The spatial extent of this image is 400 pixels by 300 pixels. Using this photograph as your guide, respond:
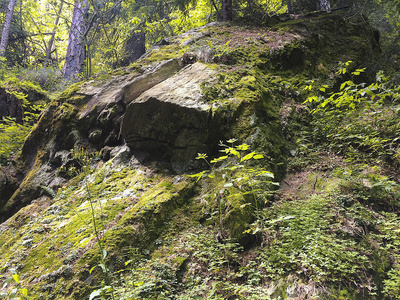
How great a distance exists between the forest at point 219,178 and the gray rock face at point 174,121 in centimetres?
3

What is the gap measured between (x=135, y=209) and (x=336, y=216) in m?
2.54

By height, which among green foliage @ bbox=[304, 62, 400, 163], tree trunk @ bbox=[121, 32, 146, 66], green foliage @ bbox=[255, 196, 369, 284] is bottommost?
green foliage @ bbox=[255, 196, 369, 284]

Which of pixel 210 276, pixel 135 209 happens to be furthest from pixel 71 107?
pixel 210 276

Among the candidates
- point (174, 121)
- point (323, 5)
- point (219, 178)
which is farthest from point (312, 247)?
point (323, 5)

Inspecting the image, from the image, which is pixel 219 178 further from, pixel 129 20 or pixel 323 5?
pixel 323 5

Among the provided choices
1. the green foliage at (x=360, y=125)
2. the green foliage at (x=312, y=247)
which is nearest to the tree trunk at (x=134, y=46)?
the green foliage at (x=360, y=125)

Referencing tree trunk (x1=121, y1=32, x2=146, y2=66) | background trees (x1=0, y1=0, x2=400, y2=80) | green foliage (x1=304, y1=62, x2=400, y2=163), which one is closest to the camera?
green foliage (x1=304, y1=62, x2=400, y2=163)

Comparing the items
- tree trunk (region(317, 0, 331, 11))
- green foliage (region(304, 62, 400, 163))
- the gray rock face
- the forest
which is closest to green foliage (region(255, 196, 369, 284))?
the forest

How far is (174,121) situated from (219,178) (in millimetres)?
1463

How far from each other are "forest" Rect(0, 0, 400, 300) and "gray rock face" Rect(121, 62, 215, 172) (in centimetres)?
3

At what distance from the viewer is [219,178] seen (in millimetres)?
3520

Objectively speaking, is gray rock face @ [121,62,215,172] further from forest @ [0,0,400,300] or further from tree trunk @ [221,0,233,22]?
tree trunk @ [221,0,233,22]

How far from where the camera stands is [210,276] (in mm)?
2354

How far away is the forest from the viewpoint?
2.21 metres
